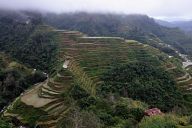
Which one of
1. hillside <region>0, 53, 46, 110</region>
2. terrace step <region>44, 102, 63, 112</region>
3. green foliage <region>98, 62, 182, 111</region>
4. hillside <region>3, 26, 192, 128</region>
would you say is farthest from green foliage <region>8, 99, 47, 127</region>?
green foliage <region>98, 62, 182, 111</region>

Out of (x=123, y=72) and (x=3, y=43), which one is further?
(x=3, y=43)

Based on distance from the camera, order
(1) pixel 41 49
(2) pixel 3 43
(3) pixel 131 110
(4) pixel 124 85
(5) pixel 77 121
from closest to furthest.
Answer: (5) pixel 77 121, (3) pixel 131 110, (4) pixel 124 85, (1) pixel 41 49, (2) pixel 3 43

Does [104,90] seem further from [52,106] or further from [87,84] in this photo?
[52,106]

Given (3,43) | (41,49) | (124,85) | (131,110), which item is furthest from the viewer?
(3,43)

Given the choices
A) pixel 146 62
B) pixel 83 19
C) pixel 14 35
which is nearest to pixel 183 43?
pixel 83 19

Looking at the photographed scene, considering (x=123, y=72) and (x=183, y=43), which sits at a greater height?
(x=123, y=72)

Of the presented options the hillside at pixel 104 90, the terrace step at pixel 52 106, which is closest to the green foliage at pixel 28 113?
the hillside at pixel 104 90

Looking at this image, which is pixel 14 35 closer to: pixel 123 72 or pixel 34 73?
pixel 34 73
